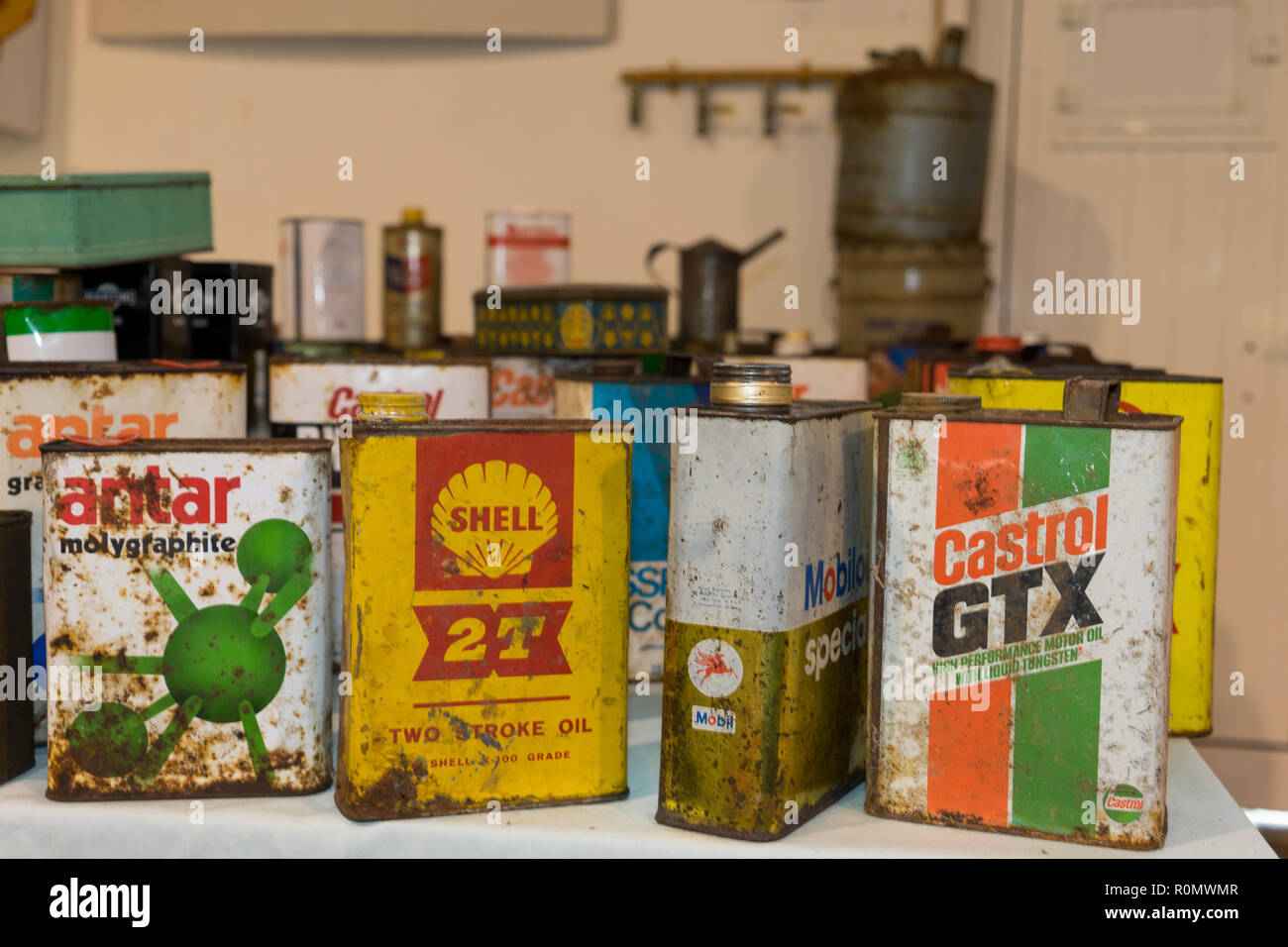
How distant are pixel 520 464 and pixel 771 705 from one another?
0.26 m

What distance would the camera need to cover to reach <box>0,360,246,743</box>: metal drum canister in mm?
1046

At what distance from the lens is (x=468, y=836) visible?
92 centimetres

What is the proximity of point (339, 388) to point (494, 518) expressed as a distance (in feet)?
1.26

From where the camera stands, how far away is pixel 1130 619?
89cm

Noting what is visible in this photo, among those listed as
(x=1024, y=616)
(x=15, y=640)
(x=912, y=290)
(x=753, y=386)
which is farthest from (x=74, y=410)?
(x=912, y=290)

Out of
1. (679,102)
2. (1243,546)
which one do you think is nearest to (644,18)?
(679,102)

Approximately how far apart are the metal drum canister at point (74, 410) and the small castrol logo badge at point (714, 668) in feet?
1.61

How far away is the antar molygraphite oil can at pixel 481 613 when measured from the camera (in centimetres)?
92

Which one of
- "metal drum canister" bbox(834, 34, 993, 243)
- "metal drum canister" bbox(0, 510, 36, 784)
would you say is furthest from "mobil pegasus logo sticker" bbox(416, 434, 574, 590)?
"metal drum canister" bbox(834, 34, 993, 243)

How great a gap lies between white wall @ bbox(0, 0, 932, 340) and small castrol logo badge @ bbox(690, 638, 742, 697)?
2225 millimetres

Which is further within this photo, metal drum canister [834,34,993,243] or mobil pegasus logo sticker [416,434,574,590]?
metal drum canister [834,34,993,243]

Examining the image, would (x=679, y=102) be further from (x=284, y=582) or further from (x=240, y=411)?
(x=284, y=582)

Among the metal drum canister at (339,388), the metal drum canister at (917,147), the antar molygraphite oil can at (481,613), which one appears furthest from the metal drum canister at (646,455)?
the metal drum canister at (917,147)

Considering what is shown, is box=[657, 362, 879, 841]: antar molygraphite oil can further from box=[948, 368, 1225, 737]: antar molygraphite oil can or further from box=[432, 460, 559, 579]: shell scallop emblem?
box=[948, 368, 1225, 737]: antar molygraphite oil can
